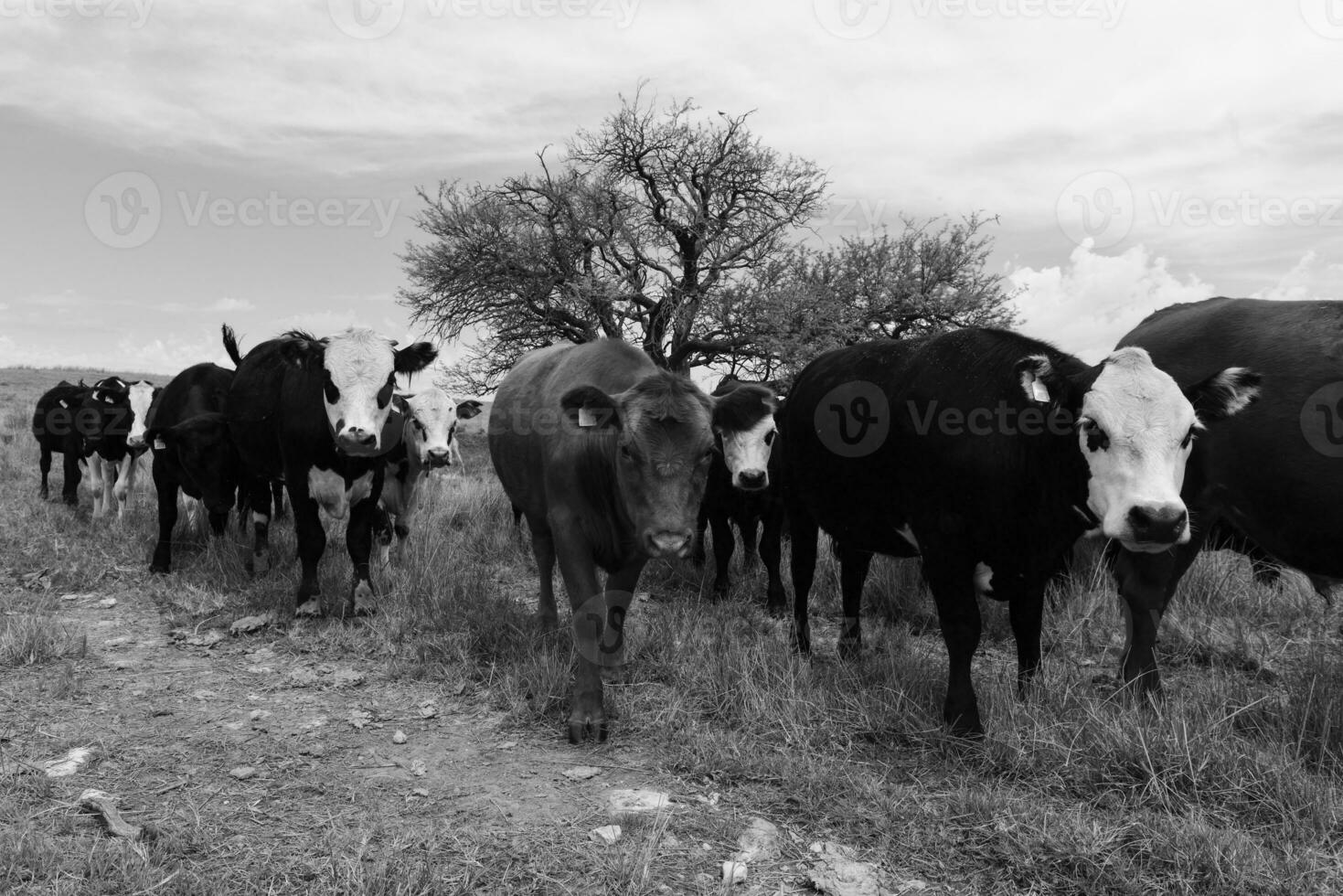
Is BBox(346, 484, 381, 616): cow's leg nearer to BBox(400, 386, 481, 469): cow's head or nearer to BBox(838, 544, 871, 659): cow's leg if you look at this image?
BBox(400, 386, 481, 469): cow's head

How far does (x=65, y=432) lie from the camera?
40.5 ft

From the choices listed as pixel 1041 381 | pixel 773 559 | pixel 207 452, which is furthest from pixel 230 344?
pixel 1041 381

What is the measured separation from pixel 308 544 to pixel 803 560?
3.90 m

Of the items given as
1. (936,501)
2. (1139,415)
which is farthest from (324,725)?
(1139,415)

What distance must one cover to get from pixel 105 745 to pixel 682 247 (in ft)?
81.4

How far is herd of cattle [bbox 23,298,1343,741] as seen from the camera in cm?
415

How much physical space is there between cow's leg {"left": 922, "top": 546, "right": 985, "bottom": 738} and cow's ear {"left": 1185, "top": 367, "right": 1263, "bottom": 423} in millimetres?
1346

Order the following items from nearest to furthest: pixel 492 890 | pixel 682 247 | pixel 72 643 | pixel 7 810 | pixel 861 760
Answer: pixel 492 890, pixel 7 810, pixel 861 760, pixel 72 643, pixel 682 247

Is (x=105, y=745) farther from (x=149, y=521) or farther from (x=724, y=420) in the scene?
(x=149, y=521)

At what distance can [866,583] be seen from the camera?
7367mm

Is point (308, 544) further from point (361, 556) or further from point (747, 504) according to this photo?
point (747, 504)

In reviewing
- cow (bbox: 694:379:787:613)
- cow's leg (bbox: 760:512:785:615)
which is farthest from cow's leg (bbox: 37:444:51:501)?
cow's leg (bbox: 760:512:785:615)

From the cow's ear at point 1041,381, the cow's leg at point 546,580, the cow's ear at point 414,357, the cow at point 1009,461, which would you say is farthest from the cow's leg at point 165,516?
the cow's ear at point 1041,381

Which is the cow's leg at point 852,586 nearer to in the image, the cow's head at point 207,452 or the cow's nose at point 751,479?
the cow's nose at point 751,479
